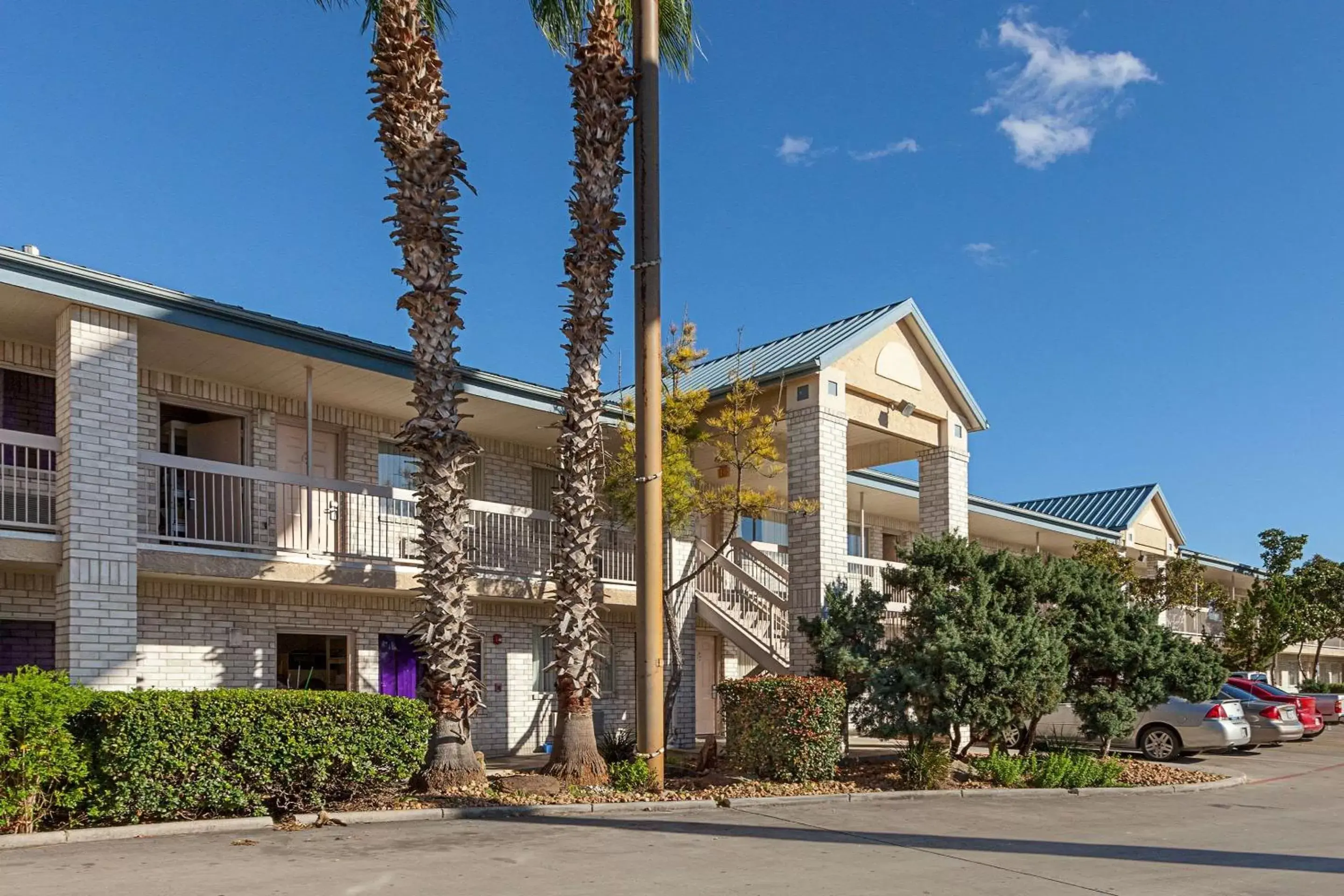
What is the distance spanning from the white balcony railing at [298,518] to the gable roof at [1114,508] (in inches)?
871

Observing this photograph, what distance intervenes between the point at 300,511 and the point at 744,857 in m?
9.63

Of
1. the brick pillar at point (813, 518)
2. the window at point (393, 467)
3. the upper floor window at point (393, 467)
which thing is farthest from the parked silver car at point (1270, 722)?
the upper floor window at point (393, 467)

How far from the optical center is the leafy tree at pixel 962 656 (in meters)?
16.2

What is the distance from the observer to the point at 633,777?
13969 millimetres

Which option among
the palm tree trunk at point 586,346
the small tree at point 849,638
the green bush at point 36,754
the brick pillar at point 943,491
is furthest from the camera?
the brick pillar at point 943,491

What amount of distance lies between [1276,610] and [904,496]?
16754 millimetres

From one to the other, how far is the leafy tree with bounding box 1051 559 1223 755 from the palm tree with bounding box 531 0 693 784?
280 inches

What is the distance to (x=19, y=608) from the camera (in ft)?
50.2

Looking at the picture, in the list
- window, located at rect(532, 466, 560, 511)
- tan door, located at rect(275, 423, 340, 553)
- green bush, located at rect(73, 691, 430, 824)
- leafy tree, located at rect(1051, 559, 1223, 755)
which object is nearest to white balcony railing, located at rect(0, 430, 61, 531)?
tan door, located at rect(275, 423, 340, 553)

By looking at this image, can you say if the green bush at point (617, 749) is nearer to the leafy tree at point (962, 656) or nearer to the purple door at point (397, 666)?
the leafy tree at point (962, 656)

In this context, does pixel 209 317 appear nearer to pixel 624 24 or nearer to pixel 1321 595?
pixel 624 24

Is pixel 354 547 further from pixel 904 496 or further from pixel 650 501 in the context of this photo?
pixel 904 496

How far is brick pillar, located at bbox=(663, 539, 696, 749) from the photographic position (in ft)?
72.4

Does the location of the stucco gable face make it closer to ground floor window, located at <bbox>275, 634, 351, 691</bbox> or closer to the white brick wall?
the white brick wall
